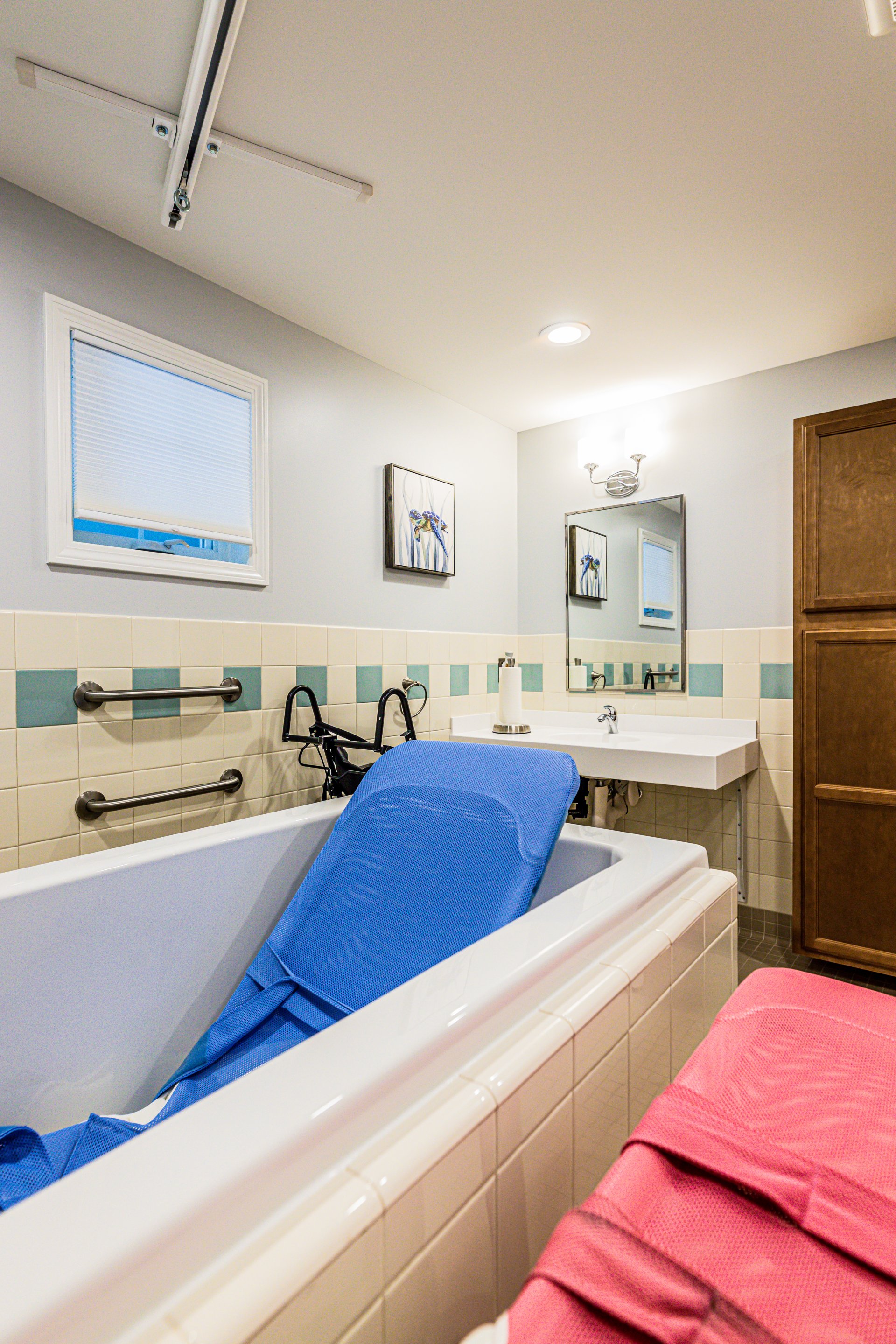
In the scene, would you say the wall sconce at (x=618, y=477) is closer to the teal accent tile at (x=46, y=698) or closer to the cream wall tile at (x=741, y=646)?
the cream wall tile at (x=741, y=646)

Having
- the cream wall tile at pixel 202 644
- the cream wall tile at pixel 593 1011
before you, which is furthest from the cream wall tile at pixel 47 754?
the cream wall tile at pixel 593 1011

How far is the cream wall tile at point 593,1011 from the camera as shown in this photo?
91 centimetres

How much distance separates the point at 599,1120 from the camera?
3.12ft

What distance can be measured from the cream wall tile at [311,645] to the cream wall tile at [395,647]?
0.32 m

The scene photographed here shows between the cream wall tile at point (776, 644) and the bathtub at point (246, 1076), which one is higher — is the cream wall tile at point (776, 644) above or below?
above

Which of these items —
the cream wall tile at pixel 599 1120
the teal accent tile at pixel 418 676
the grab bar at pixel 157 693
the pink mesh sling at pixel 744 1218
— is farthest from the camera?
the teal accent tile at pixel 418 676

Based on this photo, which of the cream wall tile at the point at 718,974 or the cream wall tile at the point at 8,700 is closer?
the cream wall tile at the point at 718,974

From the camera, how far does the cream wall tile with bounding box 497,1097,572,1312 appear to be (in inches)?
30.1

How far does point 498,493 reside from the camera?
3.43 m

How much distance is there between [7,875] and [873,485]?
2.76m

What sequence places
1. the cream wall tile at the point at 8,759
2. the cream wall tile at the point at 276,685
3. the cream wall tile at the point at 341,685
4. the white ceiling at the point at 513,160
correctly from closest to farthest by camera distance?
the white ceiling at the point at 513,160 → the cream wall tile at the point at 8,759 → the cream wall tile at the point at 276,685 → the cream wall tile at the point at 341,685

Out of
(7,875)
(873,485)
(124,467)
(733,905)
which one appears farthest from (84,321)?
(873,485)

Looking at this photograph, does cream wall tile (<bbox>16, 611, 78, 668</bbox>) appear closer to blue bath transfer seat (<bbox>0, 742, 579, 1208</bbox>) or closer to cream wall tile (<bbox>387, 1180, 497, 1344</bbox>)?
blue bath transfer seat (<bbox>0, 742, 579, 1208</bbox>)

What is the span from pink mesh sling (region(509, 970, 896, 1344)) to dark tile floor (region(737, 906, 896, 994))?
5.44 ft
